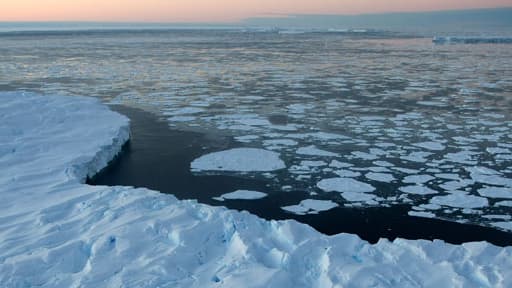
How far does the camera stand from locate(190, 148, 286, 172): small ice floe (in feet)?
24.9

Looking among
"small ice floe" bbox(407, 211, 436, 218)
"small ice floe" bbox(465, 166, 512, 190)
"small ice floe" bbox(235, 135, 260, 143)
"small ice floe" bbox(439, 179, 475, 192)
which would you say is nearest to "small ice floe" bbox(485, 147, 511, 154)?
"small ice floe" bbox(465, 166, 512, 190)

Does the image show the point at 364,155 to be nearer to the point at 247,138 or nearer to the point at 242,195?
the point at 247,138

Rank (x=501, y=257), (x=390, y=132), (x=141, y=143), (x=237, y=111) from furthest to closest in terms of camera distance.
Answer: (x=237, y=111) < (x=390, y=132) < (x=141, y=143) < (x=501, y=257)

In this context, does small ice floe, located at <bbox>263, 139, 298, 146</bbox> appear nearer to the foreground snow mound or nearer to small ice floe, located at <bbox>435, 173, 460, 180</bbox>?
small ice floe, located at <bbox>435, 173, 460, 180</bbox>

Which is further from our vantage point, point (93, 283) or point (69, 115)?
point (69, 115)

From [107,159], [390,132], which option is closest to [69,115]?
[107,159]

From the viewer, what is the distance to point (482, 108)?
12.3 metres

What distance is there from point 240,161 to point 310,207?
2056 mm

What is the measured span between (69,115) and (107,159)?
2.71 meters

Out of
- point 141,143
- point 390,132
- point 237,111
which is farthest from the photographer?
point 237,111

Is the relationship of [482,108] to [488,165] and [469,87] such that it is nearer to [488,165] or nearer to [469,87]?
[469,87]

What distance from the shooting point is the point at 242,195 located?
653 cm

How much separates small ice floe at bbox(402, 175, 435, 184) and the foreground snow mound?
7.98ft

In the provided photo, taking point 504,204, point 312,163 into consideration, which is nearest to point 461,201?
point 504,204
